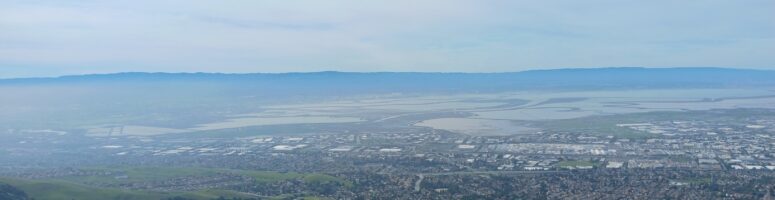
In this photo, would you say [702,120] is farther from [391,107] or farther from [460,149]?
[391,107]

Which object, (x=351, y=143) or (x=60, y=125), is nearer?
(x=351, y=143)

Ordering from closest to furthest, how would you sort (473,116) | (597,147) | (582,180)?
(582,180) < (597,147) < (473,116)

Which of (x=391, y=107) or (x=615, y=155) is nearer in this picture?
(x=615, y=155)

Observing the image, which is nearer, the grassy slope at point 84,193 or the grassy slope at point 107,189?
the grassy slope at point 84,193

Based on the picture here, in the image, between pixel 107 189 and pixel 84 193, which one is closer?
pixel 84 193

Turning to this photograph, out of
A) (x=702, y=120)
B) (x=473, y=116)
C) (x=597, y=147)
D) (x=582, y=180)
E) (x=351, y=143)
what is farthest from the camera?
(x=473, y=116)

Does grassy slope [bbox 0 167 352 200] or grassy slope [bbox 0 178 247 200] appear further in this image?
grassy slope [bbox 0 167 352 200]

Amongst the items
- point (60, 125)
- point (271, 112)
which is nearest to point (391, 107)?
point (271, 112)

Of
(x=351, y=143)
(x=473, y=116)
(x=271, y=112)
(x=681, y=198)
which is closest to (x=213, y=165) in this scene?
(x=351, y=143)

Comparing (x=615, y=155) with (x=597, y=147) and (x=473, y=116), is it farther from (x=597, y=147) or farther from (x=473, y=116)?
(x=473, y=116)
